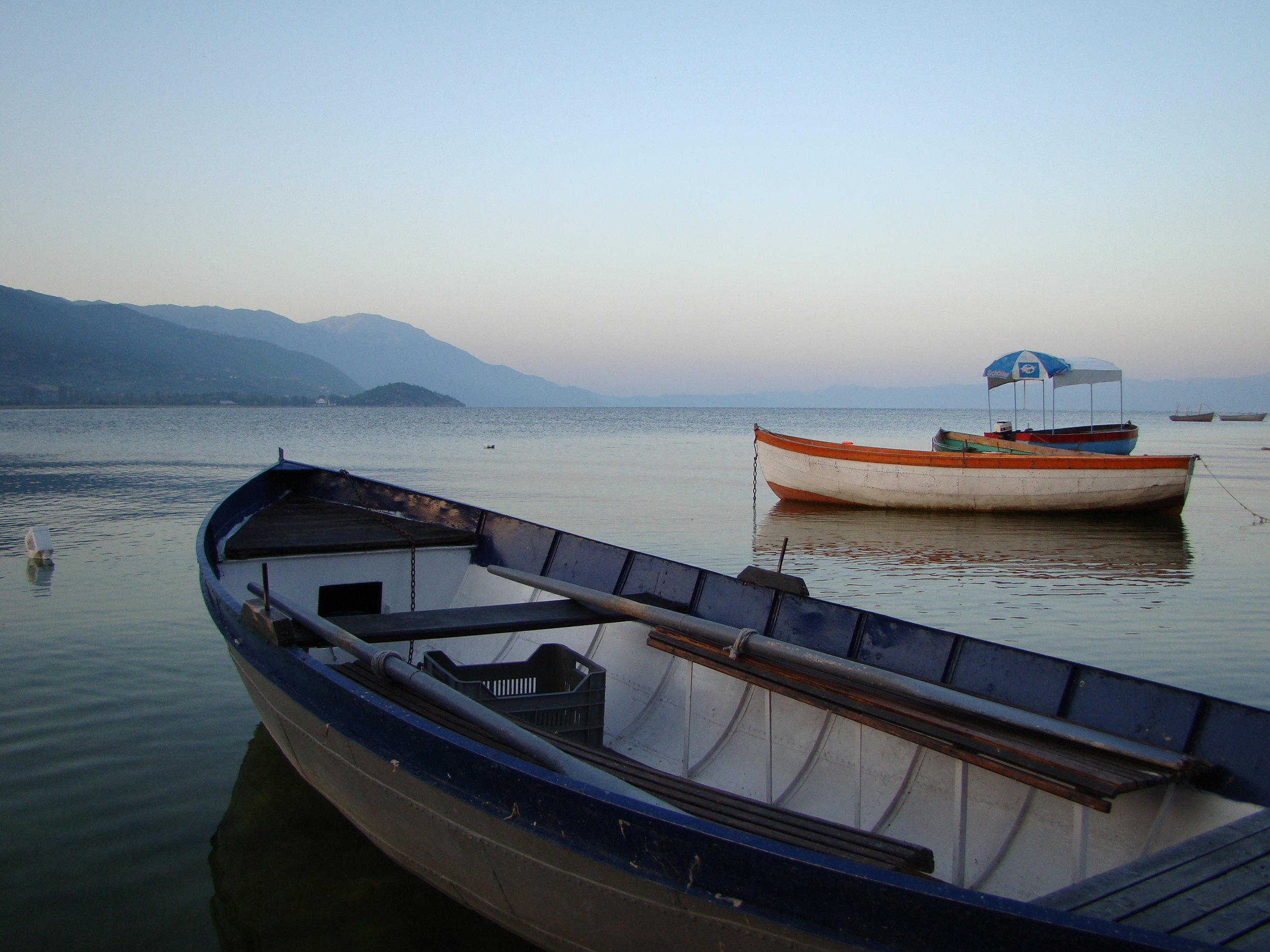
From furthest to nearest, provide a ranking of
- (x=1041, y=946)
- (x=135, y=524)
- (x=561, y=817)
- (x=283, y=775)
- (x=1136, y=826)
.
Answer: (x=135, y=524) → (x=283, y=775) → (x=1136, y=826) → (x=561, y=817) → (x=1041, y=946)

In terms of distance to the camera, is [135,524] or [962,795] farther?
[135,524]

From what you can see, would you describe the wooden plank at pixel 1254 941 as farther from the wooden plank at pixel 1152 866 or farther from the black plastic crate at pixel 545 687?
the black plastic crate at pixel 545 687

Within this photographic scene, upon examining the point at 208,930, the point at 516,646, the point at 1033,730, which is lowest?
the point at 208,930

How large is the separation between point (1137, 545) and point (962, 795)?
15.7 meters

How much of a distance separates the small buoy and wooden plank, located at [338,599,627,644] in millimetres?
9468

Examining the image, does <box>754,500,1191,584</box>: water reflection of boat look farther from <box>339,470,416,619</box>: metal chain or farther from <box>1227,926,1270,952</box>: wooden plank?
<box>1227,926,1270,952</box>: wooden plank

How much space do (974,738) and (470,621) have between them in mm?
3279

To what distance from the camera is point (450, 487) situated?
86.5ft

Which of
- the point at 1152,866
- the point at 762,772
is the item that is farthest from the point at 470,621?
the point at 1152,866

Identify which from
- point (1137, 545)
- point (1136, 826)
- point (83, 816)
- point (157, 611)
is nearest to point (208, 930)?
point (83, 816)

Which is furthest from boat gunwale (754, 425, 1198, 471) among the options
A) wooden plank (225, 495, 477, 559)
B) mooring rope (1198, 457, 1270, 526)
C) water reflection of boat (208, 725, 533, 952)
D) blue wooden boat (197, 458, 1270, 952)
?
water reflection of boat (208, 725, 533, 952)

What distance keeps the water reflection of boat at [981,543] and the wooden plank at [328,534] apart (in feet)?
25.3

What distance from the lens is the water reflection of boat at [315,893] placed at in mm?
4387

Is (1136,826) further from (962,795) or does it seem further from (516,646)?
(516,646)
